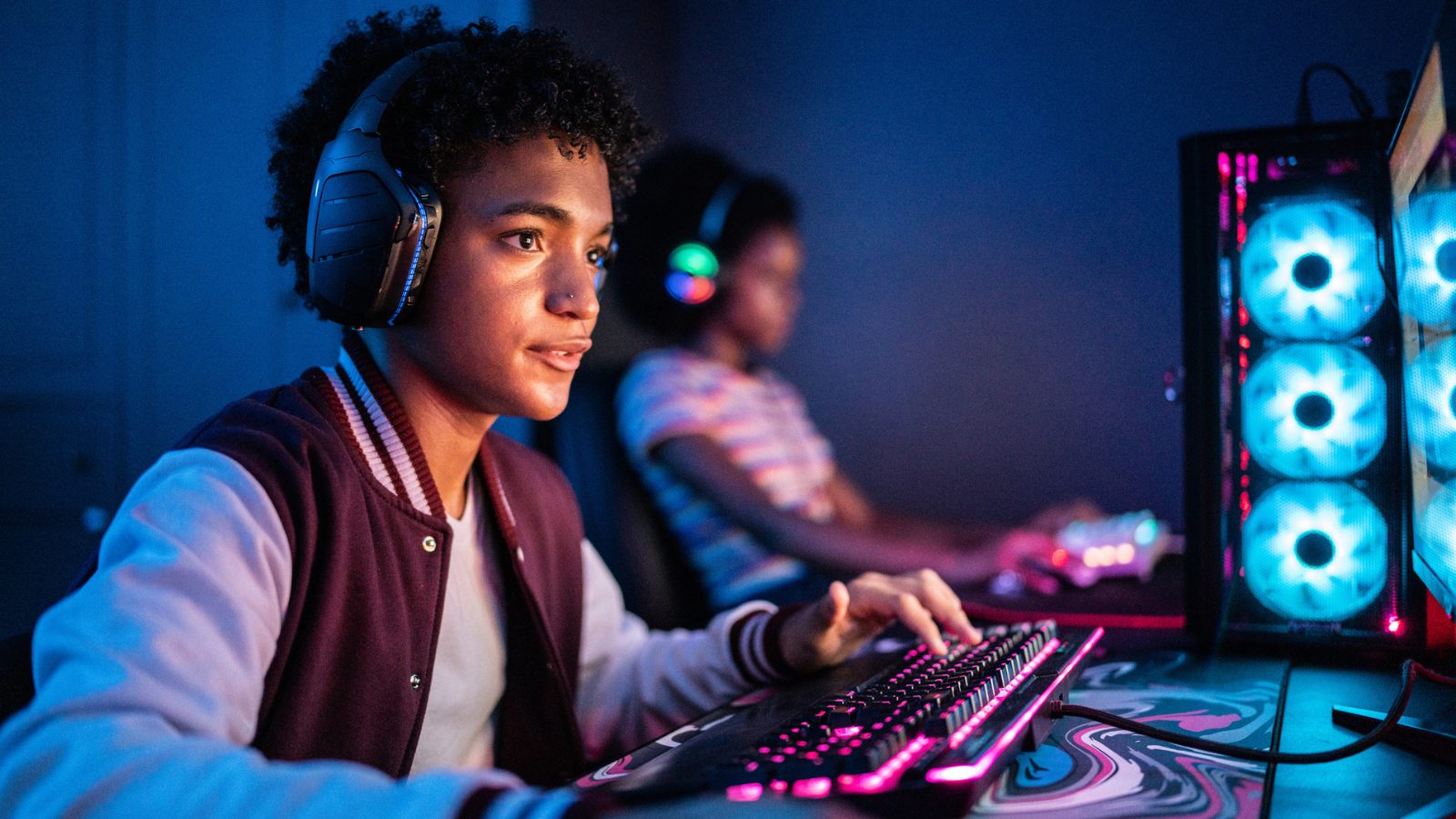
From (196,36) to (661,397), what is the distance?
91 centimetres

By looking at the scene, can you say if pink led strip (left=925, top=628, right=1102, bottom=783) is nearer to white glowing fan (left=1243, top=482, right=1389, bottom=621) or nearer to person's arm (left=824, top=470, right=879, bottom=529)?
white glowing fan (left=1243, top=482, right=1389, bottom=621)

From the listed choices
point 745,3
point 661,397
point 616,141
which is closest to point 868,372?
point 661,397

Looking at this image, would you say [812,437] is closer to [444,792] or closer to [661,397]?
[661,397]

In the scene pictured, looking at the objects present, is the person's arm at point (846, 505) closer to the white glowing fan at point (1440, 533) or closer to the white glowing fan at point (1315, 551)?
the white glowing fan at point (1315, 551)

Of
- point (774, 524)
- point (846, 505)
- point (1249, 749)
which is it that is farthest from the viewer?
point (846, 505)

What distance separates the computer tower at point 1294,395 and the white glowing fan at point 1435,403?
111 millimetres

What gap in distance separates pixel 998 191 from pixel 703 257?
69 centimetres

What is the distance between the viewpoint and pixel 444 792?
15.7 inches

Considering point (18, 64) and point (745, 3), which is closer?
point (18, 64)

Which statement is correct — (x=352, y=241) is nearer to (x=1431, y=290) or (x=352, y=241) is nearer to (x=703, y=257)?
(x=1431, y=290)

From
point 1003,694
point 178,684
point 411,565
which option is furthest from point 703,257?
point 178,684

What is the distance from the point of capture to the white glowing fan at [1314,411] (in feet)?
2.92

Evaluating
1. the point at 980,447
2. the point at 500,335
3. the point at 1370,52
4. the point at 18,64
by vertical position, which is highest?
the point at 1370,52

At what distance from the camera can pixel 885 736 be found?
53 cm
